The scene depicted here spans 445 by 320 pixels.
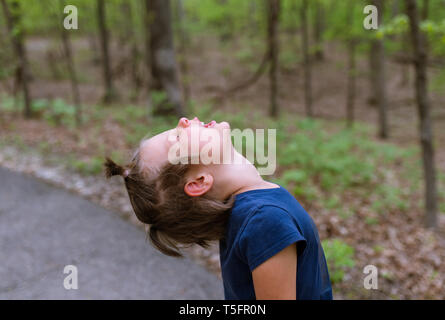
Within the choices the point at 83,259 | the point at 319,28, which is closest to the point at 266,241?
the point at 83,259

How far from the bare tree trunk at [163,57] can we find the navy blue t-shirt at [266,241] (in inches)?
291

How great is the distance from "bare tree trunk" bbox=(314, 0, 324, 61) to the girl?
1376 cm

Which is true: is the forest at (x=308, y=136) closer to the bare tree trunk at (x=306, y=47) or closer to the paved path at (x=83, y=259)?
the bare tree trunk at (x=306, y=47)

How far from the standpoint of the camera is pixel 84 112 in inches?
396

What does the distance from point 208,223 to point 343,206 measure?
460 centimetres

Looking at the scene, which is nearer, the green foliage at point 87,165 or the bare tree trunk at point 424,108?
the bare tree trunk at point 424,108

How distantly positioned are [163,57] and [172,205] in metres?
7.85

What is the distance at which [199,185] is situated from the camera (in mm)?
1194

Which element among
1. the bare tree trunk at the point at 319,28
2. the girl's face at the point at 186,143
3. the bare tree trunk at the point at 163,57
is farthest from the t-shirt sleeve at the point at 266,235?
the bare tree trunk at the point at 319,28

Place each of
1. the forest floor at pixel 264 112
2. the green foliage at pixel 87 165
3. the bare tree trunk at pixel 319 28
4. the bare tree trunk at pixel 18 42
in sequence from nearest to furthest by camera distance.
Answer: the forest floor at pixel 264 112, the green foliage at pixel 87 165, the bare tree trunk at pixel 18 42, the bare tree trunk at pixel 319 28

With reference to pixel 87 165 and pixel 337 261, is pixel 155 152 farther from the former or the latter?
pixel 87 165

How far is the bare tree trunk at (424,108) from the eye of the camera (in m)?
4.20
